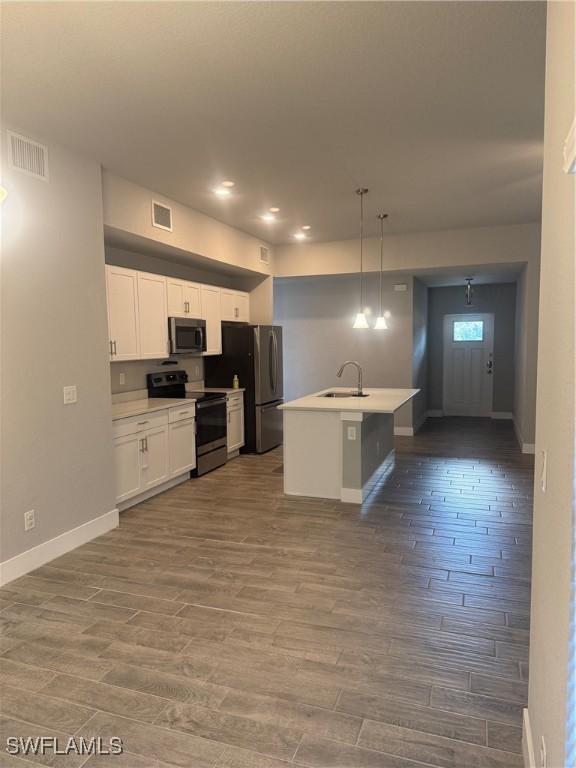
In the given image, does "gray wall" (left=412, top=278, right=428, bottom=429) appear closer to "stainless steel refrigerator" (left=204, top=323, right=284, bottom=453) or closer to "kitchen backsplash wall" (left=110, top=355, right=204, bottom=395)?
"stainless steel refrigerator" (left=204, top=323, right=284, bottom=453)

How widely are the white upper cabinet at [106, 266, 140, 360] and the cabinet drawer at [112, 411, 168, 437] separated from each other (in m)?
0.57

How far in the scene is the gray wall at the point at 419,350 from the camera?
7.91 meters

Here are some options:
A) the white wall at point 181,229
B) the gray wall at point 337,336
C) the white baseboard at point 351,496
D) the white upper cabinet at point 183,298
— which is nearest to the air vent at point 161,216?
the white wall at point 181,229

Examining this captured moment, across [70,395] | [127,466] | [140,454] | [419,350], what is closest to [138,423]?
[140,454]

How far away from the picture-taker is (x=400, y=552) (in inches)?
137

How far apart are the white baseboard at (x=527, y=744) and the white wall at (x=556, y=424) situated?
0.21 ft

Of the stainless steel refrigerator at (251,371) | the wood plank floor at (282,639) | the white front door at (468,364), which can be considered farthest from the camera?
the white front door at (468,364)

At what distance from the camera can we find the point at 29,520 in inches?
131

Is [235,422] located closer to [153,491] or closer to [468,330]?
[153,491]

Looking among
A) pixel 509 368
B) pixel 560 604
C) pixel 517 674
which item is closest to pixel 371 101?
pixel 560 604

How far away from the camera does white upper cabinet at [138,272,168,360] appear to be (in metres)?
4.86

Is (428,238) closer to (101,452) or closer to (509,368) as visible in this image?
(509,368)

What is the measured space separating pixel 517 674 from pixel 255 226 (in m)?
5.30

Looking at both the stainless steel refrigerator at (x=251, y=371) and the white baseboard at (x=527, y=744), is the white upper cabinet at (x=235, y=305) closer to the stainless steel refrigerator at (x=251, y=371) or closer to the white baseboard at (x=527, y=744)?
the stainless steel refrigerator at (x=251, y=371)
